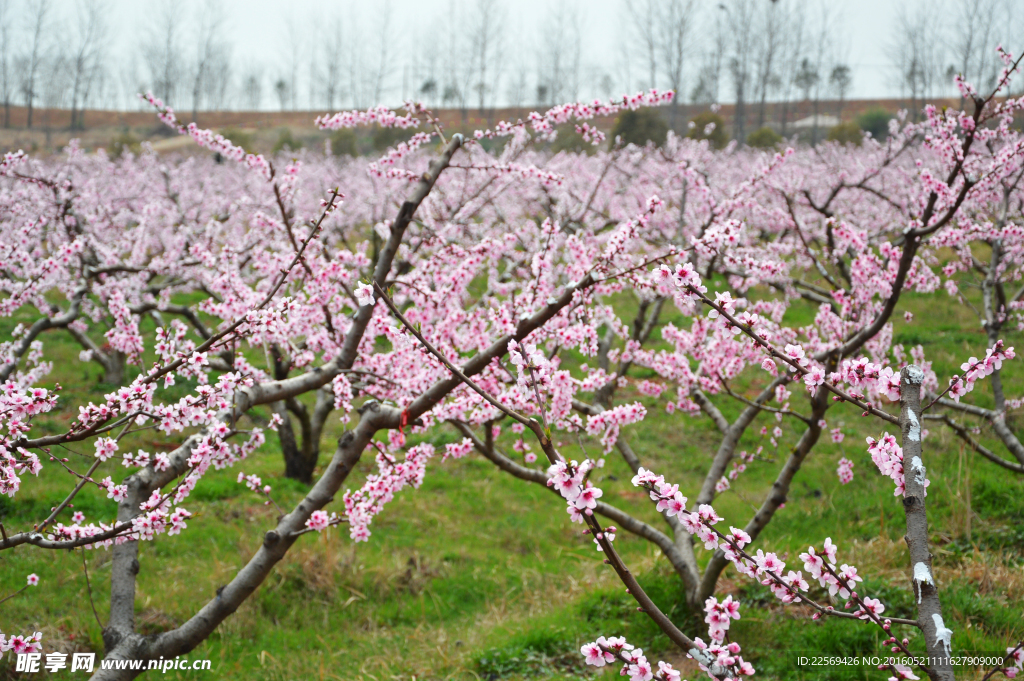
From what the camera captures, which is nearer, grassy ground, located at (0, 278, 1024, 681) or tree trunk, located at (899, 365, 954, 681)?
tree trunk, located at (899, 365, 954, 681)

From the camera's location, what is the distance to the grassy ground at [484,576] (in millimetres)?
3785

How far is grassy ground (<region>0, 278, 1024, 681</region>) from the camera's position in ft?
12.4

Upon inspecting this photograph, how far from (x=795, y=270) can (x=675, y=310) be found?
167 inches

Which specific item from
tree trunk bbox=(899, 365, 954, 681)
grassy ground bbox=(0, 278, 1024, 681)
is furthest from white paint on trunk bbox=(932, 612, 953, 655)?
grassy ground bbox=(0, 278, 1024, 681)

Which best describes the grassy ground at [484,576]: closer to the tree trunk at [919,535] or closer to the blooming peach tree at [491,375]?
the blooming peach tree at [491,375]

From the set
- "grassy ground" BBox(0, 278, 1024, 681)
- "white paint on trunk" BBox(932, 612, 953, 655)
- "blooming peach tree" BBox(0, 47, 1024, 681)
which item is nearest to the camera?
"white paint on trunk" BBox(932, 612, 953, 655)

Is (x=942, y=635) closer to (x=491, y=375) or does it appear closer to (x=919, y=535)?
(x=919, y=535)

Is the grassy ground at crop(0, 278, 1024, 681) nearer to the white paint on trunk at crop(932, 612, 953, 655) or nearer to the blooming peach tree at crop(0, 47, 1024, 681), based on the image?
the blooming peach tree at crop(0, 47, 1024, 681)

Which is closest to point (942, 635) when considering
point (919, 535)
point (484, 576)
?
point (919, 535)

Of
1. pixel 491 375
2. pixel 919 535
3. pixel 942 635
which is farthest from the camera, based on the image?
pixel 491 375

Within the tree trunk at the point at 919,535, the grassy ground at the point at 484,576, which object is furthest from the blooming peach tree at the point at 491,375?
the grassy ground at the point at 484,576

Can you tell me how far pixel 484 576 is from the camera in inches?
207

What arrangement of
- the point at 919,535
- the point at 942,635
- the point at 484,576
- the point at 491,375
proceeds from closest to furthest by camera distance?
the point at 942,635 → the point at 919,535 → the point at 491,375 → the point at 484,576

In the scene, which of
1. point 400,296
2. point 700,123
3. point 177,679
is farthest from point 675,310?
point 700,123
